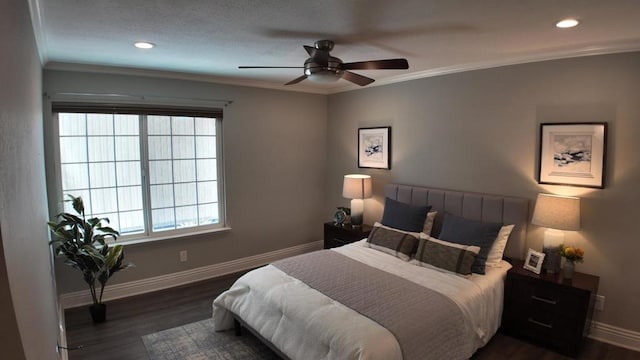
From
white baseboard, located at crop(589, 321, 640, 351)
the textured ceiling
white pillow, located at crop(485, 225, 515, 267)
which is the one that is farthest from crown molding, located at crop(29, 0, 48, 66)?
white baseboard, located at crop(589, 321, 640, 351)

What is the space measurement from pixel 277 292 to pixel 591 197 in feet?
9.10

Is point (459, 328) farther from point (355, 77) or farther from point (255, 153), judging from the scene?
point (255, 153)

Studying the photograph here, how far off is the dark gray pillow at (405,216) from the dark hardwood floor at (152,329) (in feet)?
4.13

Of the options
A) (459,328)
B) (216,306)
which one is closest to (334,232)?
(216,306)

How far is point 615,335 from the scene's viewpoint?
3000 mm

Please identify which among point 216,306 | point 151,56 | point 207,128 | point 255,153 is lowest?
point 216,306

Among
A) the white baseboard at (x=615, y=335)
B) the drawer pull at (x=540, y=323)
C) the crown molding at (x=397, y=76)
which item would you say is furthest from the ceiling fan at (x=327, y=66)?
the white baseboard at (x=615, y=335)

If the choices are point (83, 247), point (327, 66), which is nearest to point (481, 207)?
point (327, 66)

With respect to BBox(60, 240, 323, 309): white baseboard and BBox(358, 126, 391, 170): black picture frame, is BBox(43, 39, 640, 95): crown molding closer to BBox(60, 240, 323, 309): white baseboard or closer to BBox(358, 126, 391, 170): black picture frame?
BBox(358, 126, 391, 170): black picture frame

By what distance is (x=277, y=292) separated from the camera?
2.76 meters

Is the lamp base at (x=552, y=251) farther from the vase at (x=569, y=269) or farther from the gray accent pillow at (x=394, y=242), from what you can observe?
the gray accent pillow at (x=394, y=242)

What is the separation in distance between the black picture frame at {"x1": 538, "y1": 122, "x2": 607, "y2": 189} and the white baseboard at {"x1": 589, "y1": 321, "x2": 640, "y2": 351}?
122 centimetres

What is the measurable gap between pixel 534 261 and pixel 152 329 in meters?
3.50

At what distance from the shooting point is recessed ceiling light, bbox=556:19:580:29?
2.27 m
